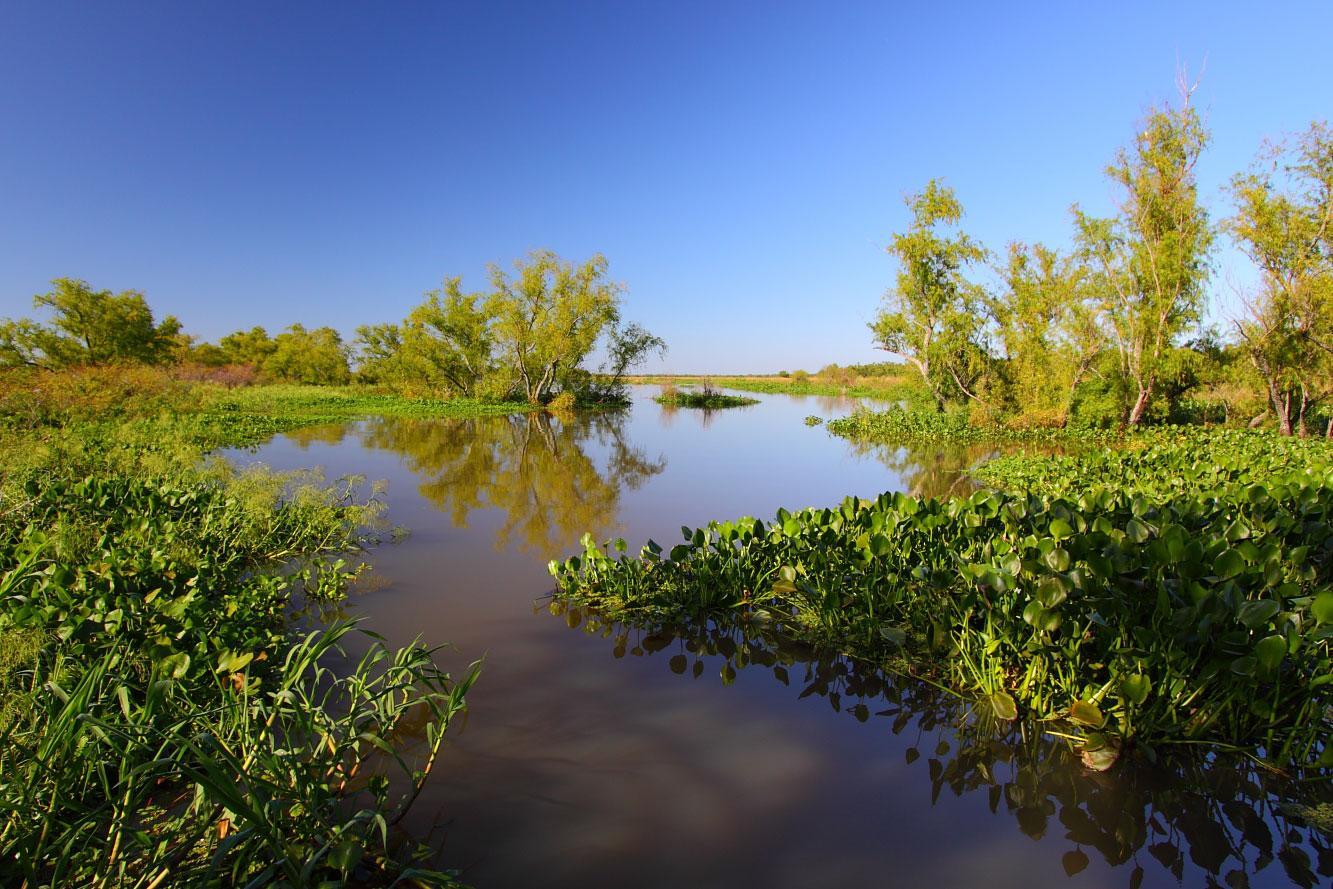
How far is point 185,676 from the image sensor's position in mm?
2771

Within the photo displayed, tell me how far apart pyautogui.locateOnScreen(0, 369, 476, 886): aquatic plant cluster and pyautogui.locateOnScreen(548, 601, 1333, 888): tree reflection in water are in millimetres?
2371

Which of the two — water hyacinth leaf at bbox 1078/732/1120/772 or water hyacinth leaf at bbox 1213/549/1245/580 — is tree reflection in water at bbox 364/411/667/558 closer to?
water hyacinth leaf at bbox 1078/732/1120/772

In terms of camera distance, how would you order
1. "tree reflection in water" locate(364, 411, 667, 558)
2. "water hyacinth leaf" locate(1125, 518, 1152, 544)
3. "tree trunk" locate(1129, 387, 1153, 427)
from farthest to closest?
"tree trunk" locate(1129, 387, 1153, 427) → "tree reflection in water" locate(364, 411, 667, 558) → "water hyacinth leaf" locate(1125, 518, 1152, 544)

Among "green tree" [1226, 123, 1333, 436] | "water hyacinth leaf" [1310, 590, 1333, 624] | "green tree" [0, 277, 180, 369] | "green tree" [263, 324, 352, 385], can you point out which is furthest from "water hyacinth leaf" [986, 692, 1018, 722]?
"green tree" [263, 324, 352, 385]

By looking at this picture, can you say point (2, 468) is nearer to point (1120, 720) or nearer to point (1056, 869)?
A: point (1056, 869)

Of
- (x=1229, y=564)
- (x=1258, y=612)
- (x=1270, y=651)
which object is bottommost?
(x=1270, y=651)

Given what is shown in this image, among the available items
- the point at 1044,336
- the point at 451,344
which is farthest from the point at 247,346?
the point at 1044,336

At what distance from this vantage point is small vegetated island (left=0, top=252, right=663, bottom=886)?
70.4 inches

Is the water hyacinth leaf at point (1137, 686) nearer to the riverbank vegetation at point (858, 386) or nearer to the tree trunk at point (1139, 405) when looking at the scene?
the tree trunk at point (1139, 405)

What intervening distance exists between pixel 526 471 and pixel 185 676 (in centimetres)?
1010

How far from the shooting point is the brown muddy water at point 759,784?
2428mm

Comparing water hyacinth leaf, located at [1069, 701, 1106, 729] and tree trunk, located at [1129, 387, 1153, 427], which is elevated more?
tree trunk, located at [1129, 387, 1153, 427]

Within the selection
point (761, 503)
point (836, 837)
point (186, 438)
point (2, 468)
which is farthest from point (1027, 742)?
point (186, 438)

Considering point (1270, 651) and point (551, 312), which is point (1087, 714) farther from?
point (551, 312)
